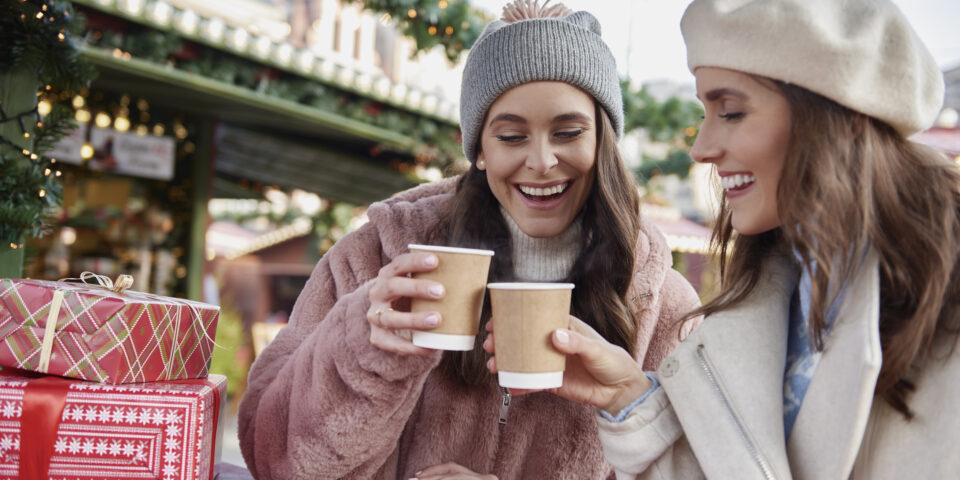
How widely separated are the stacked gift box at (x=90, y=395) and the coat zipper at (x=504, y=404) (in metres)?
0.80

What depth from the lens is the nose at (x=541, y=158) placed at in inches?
77.5

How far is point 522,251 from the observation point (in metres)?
2.21

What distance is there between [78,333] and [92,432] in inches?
8.0

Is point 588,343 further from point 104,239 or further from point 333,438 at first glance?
point 104,239

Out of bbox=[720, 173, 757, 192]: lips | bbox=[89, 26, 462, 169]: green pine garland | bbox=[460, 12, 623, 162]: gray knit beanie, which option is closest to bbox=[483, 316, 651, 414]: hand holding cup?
bbox=[720, 173, 757, 192]: lips

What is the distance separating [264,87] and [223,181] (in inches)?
126

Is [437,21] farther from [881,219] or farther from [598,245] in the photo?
[881,219]

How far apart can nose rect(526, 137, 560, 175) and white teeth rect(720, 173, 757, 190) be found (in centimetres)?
56

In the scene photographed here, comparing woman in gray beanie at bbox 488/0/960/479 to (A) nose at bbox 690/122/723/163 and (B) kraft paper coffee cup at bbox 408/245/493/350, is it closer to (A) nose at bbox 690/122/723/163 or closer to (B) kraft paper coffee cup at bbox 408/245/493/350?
(A) nose at bbox 690/122/723/163

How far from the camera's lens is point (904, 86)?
1299mm

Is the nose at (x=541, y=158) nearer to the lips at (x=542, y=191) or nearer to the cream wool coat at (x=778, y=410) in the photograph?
the lips at (x=542, y=191)

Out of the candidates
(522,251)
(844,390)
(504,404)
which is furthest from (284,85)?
(844,390)

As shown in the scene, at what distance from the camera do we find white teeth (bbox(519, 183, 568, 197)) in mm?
2057

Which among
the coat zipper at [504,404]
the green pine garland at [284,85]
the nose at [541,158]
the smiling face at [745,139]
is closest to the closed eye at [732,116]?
the smiling face at [745,139]
